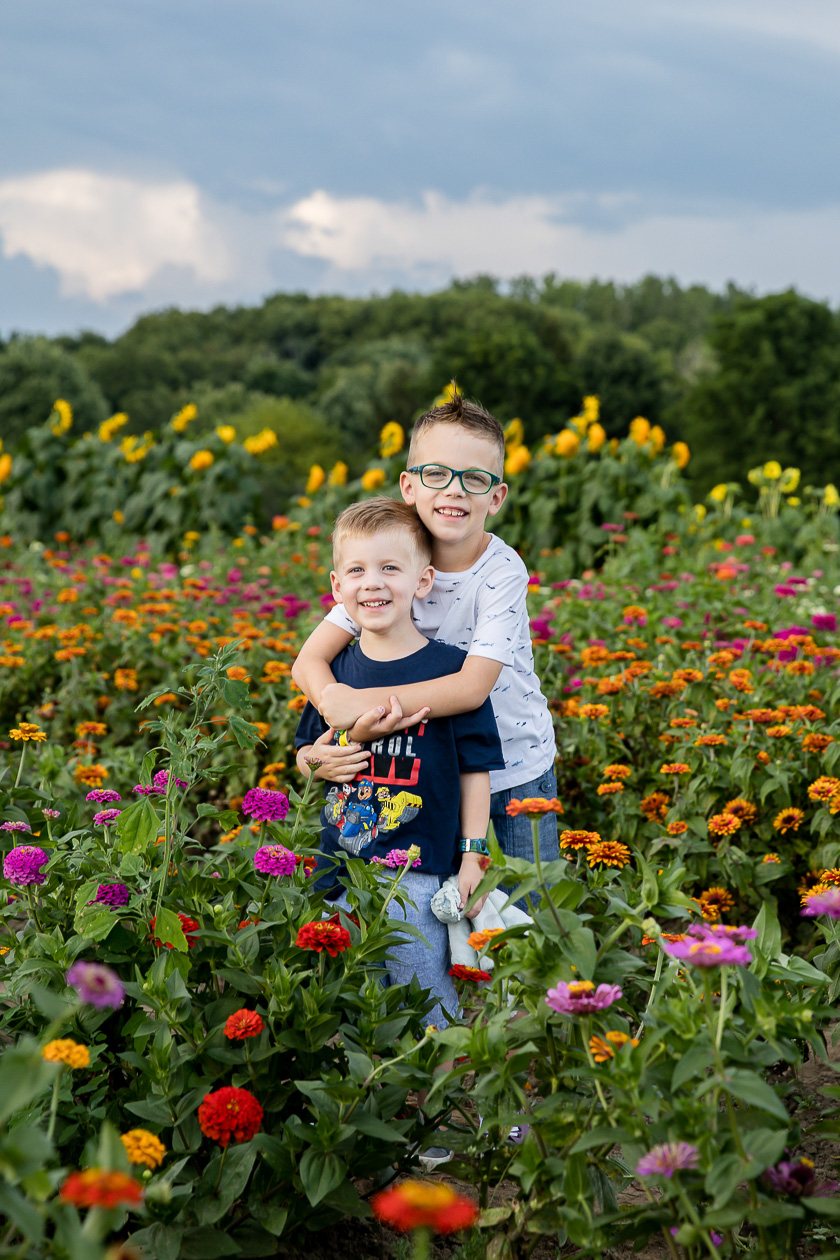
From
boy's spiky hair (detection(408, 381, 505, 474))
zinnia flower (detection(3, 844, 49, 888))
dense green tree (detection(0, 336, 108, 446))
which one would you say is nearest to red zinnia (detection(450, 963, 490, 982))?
zinnia flower (detection(3, 844, 49, 888))

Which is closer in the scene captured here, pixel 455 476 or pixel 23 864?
pixel 23 864

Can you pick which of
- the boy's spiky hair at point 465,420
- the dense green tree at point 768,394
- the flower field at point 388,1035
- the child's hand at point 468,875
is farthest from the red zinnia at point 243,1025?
the dense green tree at point 768,394

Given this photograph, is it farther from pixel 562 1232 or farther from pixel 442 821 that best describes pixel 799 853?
pixel 562 1232

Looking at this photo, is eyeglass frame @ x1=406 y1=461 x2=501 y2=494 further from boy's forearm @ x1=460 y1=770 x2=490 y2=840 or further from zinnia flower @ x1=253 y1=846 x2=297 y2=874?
zinnia flower @ x1=253 y1=846 x2=297 y2=874

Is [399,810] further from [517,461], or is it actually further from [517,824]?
[517,461]

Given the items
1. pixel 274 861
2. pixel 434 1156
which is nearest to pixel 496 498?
pixel 274 861

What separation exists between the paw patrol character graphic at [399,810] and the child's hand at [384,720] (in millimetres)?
137

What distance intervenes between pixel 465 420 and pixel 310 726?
0.78 m

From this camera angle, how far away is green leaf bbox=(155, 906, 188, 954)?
1774mm

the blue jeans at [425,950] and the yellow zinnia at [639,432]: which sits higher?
the yellow zinnia at [639,432]

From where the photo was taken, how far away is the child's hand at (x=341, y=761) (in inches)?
87.0

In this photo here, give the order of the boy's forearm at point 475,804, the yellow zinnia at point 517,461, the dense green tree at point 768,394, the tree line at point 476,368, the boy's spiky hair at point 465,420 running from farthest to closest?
the tree line at point 476,368 < the dense green tree at point 768,394 < the yellow zinnia at point 517,461 < the boy's spiky hair at point 465,420 < the boy's forearm at point 475,804

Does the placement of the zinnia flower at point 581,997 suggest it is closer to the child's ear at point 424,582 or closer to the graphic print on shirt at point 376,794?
the graphic print on shirt at point 376,794

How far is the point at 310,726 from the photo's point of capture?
246cm
